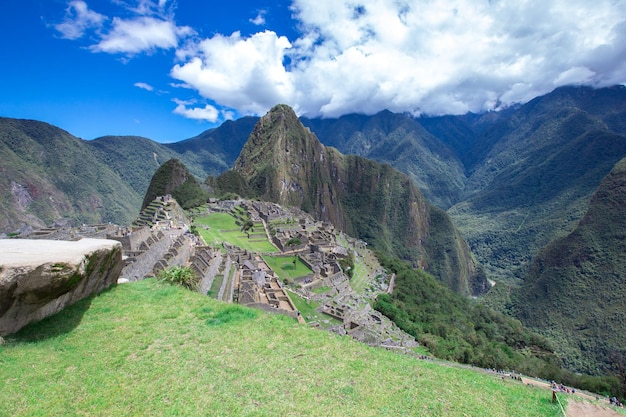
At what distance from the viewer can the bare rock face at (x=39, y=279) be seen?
6801mm

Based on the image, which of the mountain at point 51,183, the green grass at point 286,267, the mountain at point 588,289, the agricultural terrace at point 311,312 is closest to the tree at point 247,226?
the green grass at point 286,267

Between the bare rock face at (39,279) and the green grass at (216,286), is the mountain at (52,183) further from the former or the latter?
the bare rock face at (39,279)

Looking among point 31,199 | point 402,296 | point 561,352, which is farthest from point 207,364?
point 31,199

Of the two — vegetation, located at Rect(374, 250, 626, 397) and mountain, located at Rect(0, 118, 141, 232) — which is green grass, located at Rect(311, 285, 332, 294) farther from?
mountain, located at Rect(0, 118, 141, 232)

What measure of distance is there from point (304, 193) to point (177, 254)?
166 metres

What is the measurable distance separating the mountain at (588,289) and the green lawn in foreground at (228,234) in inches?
2572

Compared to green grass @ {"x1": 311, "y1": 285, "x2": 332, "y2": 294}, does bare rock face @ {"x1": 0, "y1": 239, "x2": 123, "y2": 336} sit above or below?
above

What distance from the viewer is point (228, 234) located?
5116 cm

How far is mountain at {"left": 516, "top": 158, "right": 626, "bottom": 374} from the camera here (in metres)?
68.3

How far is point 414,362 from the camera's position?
9.38 m

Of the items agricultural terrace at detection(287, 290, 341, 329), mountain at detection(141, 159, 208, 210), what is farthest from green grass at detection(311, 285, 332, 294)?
mountain at detection(141, 159, 208, 210)

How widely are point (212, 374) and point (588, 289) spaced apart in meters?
115

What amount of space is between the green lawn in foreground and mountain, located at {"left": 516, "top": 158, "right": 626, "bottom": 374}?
65323 millimetres

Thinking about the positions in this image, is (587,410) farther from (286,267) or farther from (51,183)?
(51,183)
